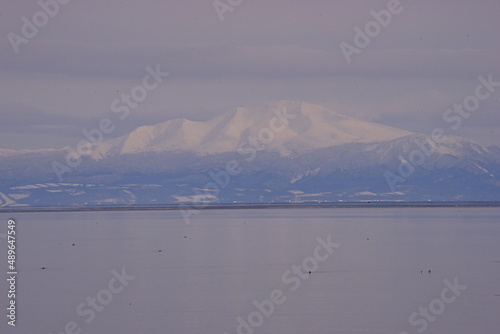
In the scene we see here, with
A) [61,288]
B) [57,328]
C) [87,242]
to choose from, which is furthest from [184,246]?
[57,328]

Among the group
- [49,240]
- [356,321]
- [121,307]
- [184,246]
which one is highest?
[49,240]

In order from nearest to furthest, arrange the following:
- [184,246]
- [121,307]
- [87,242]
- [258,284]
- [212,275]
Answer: [121,307], [258,284], [212,275], [184,246], [87,242]

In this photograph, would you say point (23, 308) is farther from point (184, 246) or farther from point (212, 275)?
point (184, 246)

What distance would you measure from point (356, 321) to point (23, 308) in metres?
8.95

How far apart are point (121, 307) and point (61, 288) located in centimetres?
472

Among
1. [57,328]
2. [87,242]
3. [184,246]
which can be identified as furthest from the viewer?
[87,242]

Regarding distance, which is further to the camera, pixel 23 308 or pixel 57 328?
pixel 23 308

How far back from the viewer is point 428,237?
172ft

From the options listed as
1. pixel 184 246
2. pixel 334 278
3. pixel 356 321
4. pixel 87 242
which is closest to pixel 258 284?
pixel 334 278

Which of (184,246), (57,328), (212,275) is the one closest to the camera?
(57,328)

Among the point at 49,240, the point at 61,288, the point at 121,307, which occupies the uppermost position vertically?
the point at 49,240

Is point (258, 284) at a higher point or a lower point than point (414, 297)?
higher

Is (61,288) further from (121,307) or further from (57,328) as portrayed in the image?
(57,328)

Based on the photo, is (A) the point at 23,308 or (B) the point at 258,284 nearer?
(A) the point at 23,308
